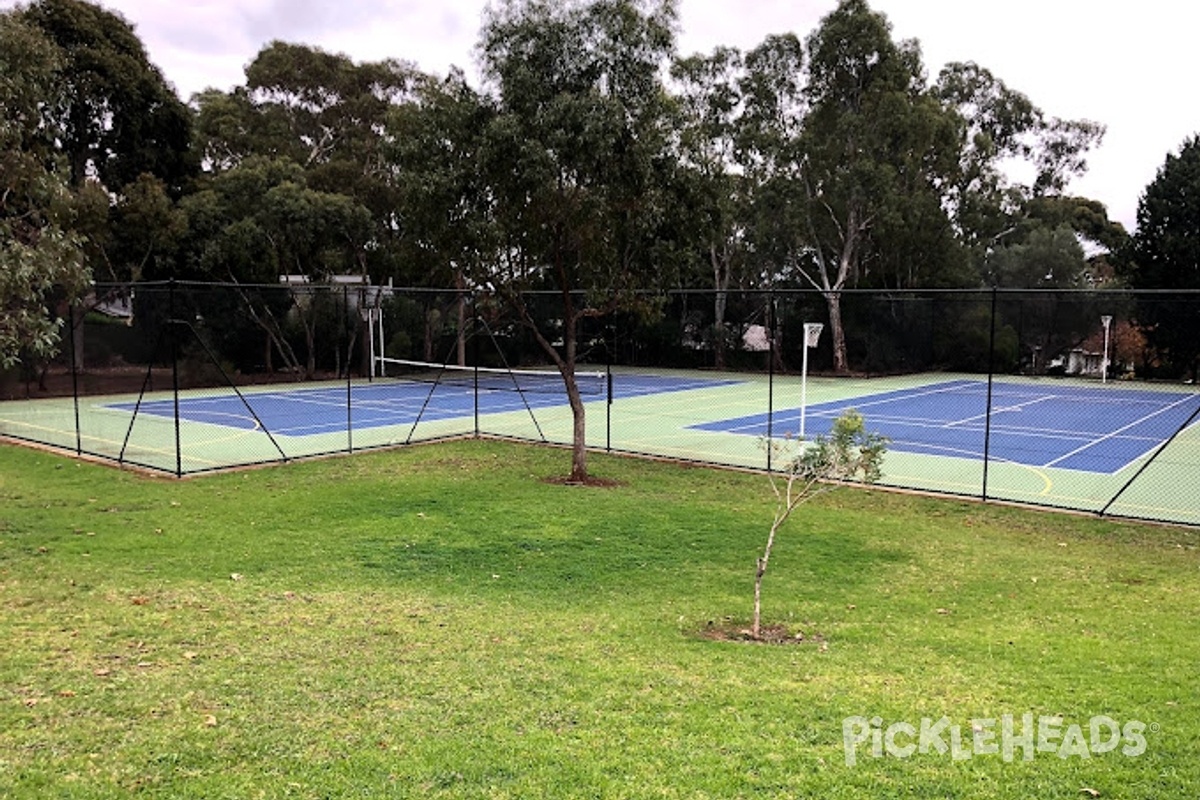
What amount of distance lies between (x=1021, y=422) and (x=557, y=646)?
1907 centimetres

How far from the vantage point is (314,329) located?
3067 centimetres

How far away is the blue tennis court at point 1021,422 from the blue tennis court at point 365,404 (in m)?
6.44

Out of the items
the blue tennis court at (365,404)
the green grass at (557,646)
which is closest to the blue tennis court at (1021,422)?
the green grass at (557,646)

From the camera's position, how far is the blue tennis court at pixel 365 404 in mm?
20516

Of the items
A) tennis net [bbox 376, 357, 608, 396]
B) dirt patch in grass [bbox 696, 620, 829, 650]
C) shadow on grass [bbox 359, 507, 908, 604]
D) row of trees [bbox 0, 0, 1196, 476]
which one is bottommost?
shadow on grass [bbox 359, 507, 908, 604]

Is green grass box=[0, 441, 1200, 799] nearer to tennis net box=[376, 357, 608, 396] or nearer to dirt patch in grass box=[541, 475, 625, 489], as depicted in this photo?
dirt patch in grass box=[541, 475, 625, 489]

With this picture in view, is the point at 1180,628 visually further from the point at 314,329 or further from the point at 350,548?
the point at 314,329

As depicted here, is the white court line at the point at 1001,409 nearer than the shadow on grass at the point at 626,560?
No

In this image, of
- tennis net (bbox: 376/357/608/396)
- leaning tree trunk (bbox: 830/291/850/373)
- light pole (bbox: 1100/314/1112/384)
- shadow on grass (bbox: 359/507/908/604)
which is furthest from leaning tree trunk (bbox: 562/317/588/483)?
leaning tree trunk (bbox: 830/291/850/373)

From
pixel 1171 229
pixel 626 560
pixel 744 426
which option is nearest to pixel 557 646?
pixel 626 560

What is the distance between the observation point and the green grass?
4.02 meters

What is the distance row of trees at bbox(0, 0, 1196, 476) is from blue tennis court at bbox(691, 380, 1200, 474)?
3477 millimetres

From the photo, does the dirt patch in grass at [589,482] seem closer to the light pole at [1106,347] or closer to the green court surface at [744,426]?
the green court surface at [744,426]

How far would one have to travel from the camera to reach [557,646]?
19.7ft
